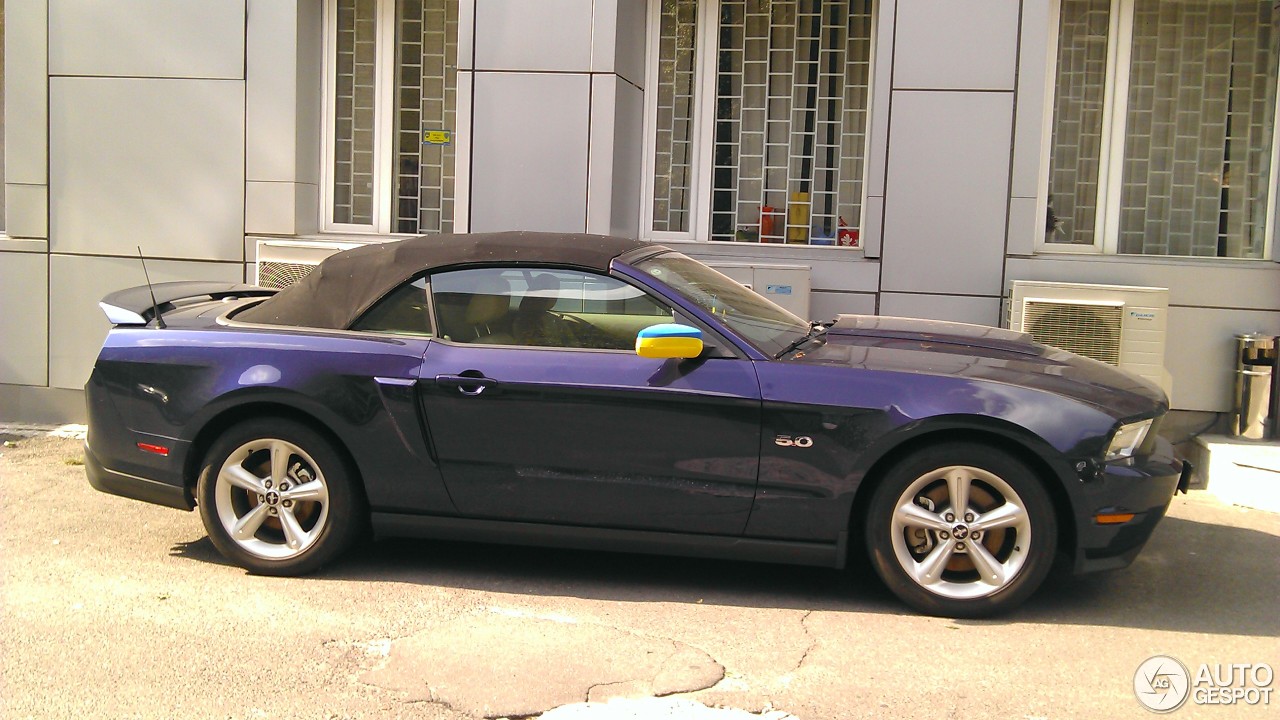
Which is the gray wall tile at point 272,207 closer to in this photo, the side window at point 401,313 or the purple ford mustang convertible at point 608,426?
the purple ford mustang convertible at point 608,426

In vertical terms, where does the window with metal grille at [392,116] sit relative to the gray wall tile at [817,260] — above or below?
above

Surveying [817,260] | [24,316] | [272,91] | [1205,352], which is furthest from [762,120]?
[24,316]

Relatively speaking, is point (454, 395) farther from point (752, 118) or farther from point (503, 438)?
point (752, 118)

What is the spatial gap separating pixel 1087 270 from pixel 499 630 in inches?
210

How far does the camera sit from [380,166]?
942 centimetres

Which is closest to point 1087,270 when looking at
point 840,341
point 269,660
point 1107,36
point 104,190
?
point 1107,36

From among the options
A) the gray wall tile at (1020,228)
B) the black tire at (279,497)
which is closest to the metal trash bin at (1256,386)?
the gray wall tile at (1020,228)

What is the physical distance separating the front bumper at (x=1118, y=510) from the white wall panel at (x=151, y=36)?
6898 mm

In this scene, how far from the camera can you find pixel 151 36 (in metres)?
8.82

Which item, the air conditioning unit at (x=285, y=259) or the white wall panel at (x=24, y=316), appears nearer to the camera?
the air conditioning unit at (x=285, y=259)

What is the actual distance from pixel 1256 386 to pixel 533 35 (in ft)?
18.0

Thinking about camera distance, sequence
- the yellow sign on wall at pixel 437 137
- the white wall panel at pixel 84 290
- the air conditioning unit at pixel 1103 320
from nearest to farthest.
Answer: the air conditioning unit at pixel 1103 320 → the white wall panel at pixel 84 290 → the yellow sign on wall at pixel 437 137

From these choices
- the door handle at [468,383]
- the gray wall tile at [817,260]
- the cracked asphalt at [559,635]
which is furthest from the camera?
the gray wall tile at [817,260]

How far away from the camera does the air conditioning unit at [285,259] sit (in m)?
8.55
